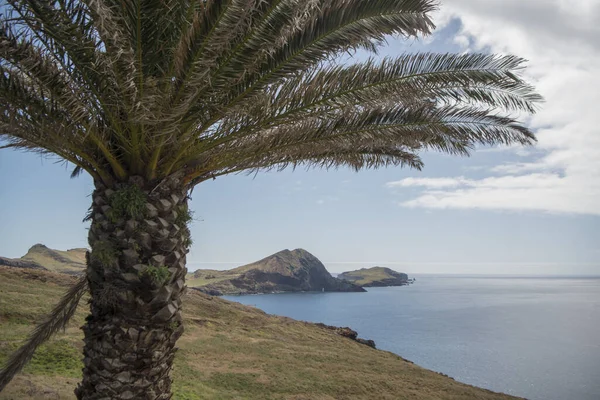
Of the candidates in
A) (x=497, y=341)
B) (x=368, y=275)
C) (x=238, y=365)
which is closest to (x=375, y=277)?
(x=368, y=275)

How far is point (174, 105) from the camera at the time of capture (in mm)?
4922

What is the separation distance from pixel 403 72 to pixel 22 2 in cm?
461

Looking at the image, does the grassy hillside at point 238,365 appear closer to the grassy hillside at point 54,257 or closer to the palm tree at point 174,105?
the palm tree at point 174,105

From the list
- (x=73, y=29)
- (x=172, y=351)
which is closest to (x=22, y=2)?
(x=73, y=29)

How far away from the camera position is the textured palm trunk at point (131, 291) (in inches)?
209

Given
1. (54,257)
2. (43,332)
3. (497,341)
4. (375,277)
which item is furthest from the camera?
(375,277)

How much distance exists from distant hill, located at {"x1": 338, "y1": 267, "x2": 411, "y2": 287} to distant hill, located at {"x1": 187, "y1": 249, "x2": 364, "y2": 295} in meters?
20.4

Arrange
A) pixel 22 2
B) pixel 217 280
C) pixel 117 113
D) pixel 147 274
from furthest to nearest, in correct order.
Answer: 1. pixel 217 280
2. pixel 147 274
3. pixel 117 113
4. pixel 22 2

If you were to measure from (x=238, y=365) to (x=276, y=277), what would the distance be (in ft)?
219

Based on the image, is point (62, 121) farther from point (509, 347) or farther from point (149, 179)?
point (509, 347)

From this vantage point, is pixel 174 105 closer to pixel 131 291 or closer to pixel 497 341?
pixel 131 291

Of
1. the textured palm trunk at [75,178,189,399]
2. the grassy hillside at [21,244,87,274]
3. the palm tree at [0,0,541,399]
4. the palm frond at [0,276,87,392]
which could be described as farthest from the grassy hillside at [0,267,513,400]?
the grassy hillside at [21,244,87,274]

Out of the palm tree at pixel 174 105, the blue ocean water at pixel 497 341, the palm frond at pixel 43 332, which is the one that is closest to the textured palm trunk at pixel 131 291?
the palm tree at pixel 174 105

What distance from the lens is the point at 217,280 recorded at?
7100 cm
